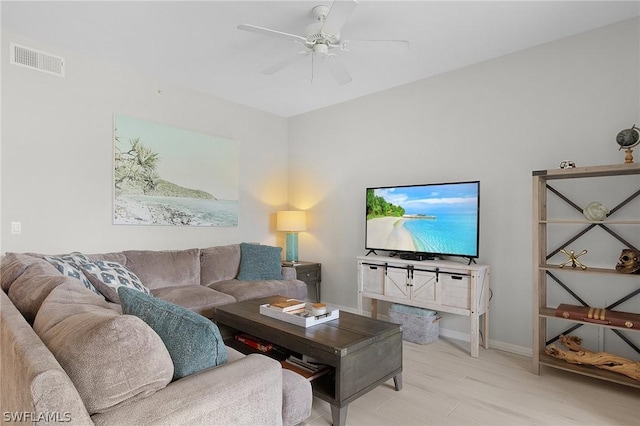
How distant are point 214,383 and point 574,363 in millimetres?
2661

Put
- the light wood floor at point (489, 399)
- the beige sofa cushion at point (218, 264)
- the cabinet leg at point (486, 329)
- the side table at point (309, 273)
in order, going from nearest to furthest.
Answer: the light wood floor at point (489, 399) → the cabinet leg at point (486, 329) → the beige sofa cushion at point (218, 264) → the side table at point (309, 273)

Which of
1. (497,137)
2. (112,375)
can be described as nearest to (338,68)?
(497,137)

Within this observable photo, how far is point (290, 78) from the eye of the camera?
3762 millimetres

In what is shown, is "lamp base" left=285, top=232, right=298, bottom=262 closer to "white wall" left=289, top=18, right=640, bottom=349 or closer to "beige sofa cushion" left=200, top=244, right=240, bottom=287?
"white wall" left=289, top=18, right=640, bottom=349

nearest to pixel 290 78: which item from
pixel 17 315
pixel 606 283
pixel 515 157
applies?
pixel 515 157

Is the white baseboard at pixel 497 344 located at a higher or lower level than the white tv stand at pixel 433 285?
lower

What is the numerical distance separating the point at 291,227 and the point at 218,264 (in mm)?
1161

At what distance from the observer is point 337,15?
2148 mm

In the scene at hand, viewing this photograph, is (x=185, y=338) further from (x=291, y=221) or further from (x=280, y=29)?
(x=291, y=221)

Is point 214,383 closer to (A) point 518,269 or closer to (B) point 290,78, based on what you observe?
(A) point 518,269

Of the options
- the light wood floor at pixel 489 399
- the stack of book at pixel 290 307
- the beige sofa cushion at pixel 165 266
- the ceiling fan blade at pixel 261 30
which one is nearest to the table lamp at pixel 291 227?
the beige sofa cushion at pixel 165 266

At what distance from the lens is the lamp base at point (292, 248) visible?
473 centimetres

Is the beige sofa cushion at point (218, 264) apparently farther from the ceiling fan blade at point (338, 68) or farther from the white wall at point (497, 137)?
the ceiling fan blade at point (338, 68)

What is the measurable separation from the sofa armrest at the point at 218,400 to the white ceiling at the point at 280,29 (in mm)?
2350
